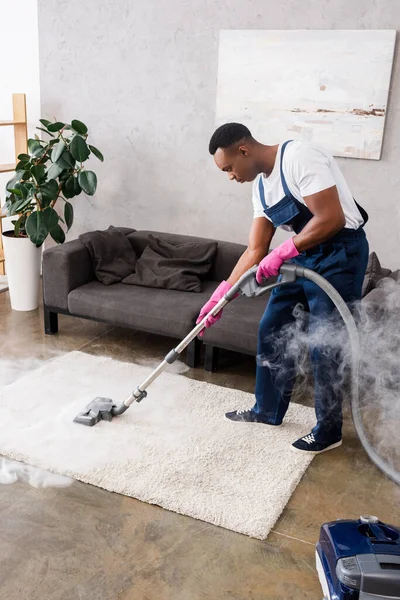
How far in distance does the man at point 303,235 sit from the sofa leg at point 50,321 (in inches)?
54.1

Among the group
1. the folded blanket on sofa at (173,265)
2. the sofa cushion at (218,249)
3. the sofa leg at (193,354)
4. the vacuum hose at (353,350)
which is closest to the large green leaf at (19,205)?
the sofa cushion at (218,249)

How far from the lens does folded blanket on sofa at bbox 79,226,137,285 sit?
3740mm

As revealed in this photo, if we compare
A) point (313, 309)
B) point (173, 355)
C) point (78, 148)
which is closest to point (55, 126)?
point (78, 148)

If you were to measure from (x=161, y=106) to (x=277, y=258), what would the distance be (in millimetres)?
2082

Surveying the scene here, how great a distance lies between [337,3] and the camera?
340 cm

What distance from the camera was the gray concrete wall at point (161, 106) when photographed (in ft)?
11.8

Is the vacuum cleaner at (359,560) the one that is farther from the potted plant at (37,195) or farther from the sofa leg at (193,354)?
the potted plant at (37,195)

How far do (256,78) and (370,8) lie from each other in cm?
71

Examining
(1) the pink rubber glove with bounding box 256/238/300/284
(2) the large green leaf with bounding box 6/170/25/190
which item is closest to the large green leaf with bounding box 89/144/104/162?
(2) the large green leaf with bounding box 6/170/25/190

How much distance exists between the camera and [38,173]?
3.83 meters

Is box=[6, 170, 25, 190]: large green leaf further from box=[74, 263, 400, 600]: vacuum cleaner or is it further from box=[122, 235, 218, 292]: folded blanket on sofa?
box=[74, 263, 400, 600]: vacuum cleaner

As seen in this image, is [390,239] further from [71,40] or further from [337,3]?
[71,40]

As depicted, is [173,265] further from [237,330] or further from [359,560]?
[359,560]

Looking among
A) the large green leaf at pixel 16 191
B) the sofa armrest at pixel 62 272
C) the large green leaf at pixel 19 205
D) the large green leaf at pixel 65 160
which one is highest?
the large green leaf at pixel 65 160
